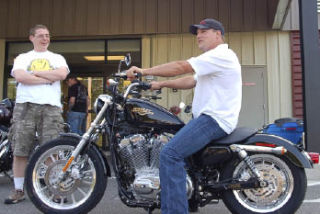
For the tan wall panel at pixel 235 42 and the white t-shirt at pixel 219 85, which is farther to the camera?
the tan wall panel at pixel 235 42

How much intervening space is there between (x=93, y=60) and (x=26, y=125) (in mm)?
6245

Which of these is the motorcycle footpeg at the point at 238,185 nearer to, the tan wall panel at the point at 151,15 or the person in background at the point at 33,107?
the person in background at the point at 33,107

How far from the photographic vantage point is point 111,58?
32.4 feet

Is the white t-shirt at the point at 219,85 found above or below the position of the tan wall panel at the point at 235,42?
below

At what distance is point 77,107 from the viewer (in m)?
8.45

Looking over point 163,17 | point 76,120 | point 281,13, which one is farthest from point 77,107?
point 281,13

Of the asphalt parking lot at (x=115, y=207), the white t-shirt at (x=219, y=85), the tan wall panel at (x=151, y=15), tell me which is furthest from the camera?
the tan wall panel at (x=151, y=15)

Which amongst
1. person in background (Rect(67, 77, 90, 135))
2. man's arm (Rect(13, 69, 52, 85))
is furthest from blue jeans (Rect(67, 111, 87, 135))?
man's arm (Rect(13, 69, 52, 85))

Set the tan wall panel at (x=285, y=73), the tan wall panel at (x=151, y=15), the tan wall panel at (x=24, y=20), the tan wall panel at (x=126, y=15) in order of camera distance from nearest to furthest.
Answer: the tan wall panel at (x=285, y=73)
the tan wall panel at (x=126, y=15)
the tan wall panel at (x=151, y=15)
the tan wall panel at (x=24, y=20)

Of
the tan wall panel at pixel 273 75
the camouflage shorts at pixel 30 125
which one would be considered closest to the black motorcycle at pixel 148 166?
the camouflage shorts at pixel 30 125

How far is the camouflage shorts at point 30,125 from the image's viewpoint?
3998 millimetres

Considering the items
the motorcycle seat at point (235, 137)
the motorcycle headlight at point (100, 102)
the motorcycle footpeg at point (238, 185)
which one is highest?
the motorcycle headlight at point (100, 102)

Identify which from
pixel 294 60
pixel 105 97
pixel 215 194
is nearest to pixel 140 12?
pixel 294 60

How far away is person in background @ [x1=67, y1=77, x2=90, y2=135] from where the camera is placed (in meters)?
8.37
